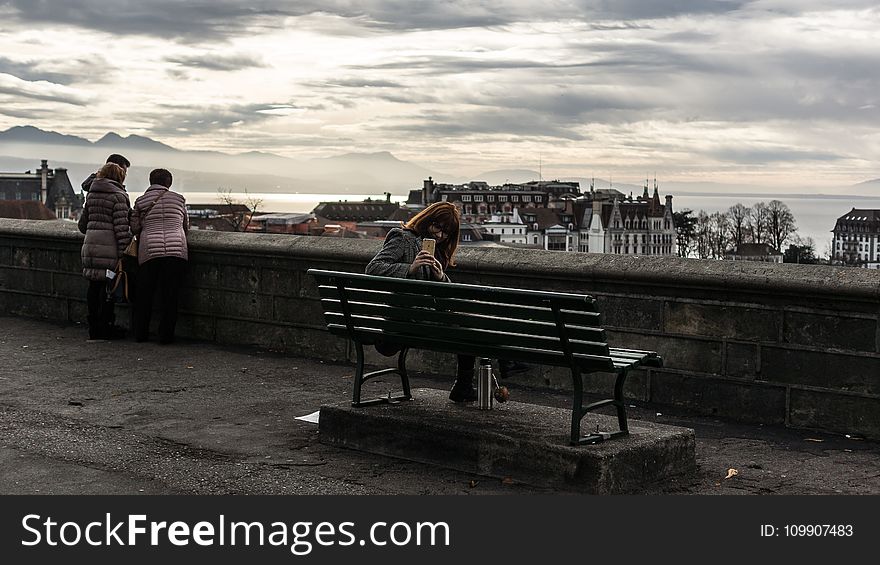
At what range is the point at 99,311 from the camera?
11227 mm

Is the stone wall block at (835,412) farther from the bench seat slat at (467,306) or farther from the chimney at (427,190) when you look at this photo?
the chimney at (427,190)

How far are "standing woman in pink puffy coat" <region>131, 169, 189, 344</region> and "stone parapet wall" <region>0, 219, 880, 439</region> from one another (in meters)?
1.00

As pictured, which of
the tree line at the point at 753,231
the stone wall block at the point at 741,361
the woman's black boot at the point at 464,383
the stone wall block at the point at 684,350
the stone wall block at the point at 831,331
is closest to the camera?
the woman's black boot at the point at 464,383

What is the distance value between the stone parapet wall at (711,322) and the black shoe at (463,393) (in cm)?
177

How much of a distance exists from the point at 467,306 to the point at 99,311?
5973 mm

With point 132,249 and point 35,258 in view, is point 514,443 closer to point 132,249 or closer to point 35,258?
point 132,249

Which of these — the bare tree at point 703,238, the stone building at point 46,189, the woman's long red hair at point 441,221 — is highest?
the stone building at point 46,189

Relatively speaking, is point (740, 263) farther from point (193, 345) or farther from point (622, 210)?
point (622, 210)

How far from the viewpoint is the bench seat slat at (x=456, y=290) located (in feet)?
18.8

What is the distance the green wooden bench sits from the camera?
583cm

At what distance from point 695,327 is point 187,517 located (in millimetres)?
3941

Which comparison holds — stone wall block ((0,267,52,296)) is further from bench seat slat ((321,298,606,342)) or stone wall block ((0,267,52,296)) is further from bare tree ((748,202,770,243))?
bare tree ((748,202,770,243))

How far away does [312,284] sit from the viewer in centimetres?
1014

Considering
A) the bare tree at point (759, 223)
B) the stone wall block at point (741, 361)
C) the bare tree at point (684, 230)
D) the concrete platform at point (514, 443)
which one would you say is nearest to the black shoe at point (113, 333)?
the concrete platform at point (514, 443)
